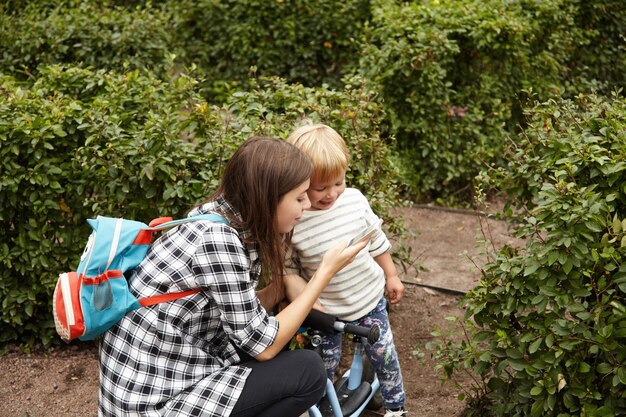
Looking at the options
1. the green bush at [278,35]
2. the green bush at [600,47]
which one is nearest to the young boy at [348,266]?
the green bush at [278,35]

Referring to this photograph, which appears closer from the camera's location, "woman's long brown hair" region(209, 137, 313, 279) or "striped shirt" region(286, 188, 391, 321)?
"woman's long brown hair" region(209, 137, 313, 279)

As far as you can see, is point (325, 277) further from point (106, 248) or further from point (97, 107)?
point (97, 107)

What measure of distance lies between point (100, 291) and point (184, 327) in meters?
0.30

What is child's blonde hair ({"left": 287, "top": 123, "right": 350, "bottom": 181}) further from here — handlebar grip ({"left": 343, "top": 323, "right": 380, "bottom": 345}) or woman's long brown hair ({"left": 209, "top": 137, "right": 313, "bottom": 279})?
handlebar grip ({"left": 343, "top": 323, "right": 380, "bottom": 345})

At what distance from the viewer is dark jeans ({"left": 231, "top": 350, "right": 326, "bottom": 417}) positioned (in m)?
2.80

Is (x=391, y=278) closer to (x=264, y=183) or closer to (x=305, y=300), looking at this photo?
(x=305, y=300)

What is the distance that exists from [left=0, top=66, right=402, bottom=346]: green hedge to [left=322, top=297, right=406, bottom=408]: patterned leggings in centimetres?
88

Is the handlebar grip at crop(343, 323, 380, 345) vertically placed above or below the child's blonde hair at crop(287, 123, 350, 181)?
below

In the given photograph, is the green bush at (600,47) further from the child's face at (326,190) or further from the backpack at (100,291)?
the backpack at (100,291)

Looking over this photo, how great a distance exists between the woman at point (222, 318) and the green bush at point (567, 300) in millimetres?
758

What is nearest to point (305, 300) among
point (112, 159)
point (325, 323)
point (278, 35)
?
point (325, 323)

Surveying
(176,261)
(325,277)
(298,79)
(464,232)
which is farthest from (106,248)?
(298,79)

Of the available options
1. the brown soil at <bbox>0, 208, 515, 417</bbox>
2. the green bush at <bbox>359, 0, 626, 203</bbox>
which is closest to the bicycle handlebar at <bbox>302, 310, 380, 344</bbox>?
the brown soil at <bbox>0, 208, 515, 417</bbox>

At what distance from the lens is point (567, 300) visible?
288 cm
